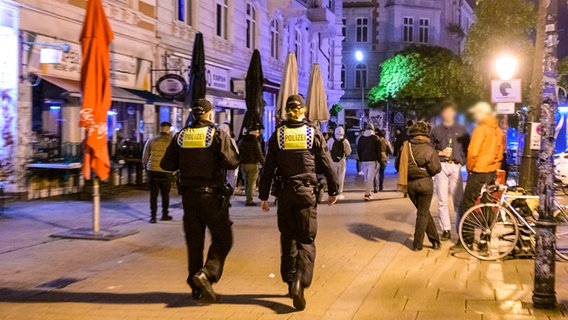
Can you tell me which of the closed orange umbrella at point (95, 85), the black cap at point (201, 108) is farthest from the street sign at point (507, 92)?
the black cap at point (201, 108)

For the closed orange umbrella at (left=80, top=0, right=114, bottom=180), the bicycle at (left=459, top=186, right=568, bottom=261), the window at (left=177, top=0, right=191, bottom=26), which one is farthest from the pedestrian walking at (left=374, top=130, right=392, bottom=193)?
the closed orange umbrella at (left=80, top=0, right=114, bottom=180)

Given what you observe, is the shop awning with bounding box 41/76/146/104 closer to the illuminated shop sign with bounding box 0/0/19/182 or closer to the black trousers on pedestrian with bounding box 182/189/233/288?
the illuminated shop sign with bounding box 0/0/19/182

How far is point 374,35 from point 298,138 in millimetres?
49972

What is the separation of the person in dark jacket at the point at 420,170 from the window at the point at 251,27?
19.1m

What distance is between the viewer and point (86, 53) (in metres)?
9.53

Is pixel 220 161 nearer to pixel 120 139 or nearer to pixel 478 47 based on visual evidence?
pixel 120 139

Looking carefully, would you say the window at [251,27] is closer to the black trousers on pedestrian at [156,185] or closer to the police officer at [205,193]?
the black trousers on pedestrian at [156,185]

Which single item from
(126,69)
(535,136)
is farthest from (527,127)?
(126,69)

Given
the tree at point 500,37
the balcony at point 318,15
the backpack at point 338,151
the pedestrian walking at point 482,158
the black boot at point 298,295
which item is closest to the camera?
the black boot at point 298,295

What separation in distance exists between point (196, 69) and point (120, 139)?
2.89 metres

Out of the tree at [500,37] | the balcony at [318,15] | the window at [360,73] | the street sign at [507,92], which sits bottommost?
the street sign at [507,92]

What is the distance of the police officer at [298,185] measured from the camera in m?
6.08

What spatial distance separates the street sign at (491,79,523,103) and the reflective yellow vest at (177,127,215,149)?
7.81 metres

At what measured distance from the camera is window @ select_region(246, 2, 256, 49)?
2719 centimetres
